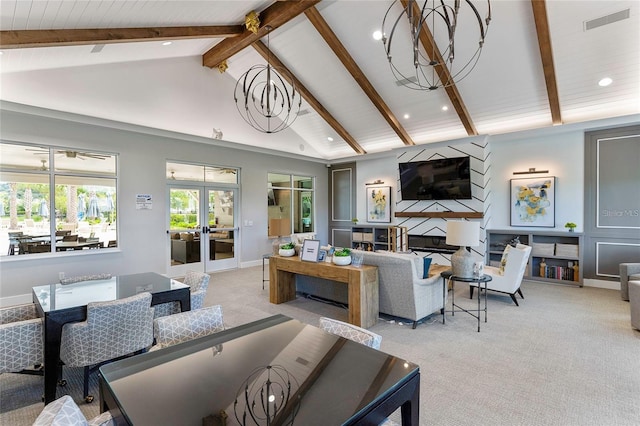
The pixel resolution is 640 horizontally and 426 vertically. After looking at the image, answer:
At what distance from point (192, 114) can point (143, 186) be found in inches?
74.6

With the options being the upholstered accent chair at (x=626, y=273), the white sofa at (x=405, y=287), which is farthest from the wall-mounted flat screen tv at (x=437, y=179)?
the white sofa at (x=405, y=287)

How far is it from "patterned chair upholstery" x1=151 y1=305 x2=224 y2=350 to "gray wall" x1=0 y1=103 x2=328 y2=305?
190 inches

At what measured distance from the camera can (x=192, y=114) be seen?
22.9 ft

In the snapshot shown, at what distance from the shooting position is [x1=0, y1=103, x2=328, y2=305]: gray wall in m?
5.09

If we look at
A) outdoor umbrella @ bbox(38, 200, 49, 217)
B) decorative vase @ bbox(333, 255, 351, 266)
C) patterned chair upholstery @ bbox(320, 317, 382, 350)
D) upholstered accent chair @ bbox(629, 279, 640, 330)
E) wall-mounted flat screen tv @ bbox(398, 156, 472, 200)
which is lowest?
upholstered accent chair @ bbox(629, 279, 640, 330)

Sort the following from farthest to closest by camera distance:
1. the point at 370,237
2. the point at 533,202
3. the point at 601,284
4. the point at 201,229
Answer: the point at 370,237 < the point at 201,229 < the point at 533,202 < the point at 601,284

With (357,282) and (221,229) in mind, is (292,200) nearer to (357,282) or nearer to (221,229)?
(221,229)

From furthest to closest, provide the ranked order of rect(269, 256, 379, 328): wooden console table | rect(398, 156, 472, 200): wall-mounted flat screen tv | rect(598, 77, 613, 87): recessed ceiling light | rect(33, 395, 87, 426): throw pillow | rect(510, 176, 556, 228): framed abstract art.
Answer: rect(398, 156, 472, 200): wall-mounted flat screen tv
rect(510, 176, 556, 228): framed abstract art
rect(598, 77, 613, 87): recessed ceiling light
rect(269, 256, 379, 328): wooden console table
rect(33, 395, 87, 426): throw pillow

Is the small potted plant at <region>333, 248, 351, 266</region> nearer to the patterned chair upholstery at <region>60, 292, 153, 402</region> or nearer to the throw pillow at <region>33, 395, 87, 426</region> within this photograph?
the patterned chair upholstery at <region>60, 292, 153, 402</region>

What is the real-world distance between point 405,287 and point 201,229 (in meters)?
5.18

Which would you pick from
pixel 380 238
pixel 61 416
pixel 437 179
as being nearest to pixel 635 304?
pixel 437 179

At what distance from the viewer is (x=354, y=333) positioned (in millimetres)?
1871

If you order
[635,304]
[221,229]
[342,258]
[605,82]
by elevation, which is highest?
[605,82]

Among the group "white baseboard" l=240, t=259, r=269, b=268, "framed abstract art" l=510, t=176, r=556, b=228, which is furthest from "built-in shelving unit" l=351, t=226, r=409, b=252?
"white baseboard" l=240, t=259, r=269, b=268
